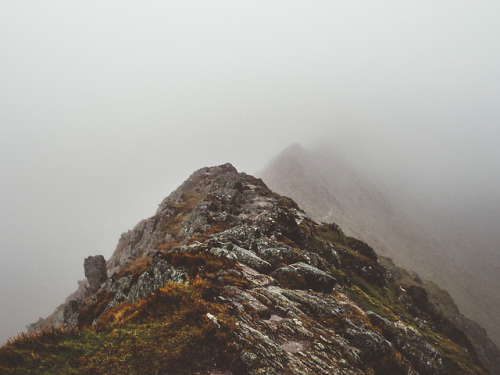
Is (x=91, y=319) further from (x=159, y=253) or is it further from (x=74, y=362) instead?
(x=74, y=362)

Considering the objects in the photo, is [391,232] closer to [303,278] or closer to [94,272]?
[303,278]

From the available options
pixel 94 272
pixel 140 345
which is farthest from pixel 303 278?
pixel 94 272

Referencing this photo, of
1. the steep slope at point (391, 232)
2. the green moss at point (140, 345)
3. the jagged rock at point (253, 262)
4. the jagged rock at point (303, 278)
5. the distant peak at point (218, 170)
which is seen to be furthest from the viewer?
the steep slope at point (391, 232)

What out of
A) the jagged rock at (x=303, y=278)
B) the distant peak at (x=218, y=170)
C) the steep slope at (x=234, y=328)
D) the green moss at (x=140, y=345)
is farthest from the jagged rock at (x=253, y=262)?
the distant peak at (x=218, y=170)

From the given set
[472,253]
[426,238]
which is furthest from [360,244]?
[472,253]

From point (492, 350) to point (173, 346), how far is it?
8813 centimetres

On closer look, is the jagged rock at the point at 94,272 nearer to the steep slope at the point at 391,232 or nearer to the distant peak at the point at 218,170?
the distant peak at the point at 218,170

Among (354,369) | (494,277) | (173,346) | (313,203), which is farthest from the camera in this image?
(313,203)

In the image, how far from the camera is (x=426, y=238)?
165875 millimetres

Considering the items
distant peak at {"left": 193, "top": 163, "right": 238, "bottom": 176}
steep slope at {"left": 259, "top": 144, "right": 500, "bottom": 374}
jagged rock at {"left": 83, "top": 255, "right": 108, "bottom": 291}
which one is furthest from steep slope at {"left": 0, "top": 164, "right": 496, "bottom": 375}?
steep slope at {"left": 259, "top": 144, "right": 500, "bottom": 374}

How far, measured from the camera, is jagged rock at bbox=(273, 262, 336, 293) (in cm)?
1945

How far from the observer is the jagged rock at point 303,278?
1945 cm

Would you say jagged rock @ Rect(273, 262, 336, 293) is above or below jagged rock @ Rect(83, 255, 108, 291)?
below

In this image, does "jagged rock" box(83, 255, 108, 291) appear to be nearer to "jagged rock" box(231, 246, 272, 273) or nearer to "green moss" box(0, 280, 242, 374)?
"jagged rock" box(231, 246, 272, 273)
